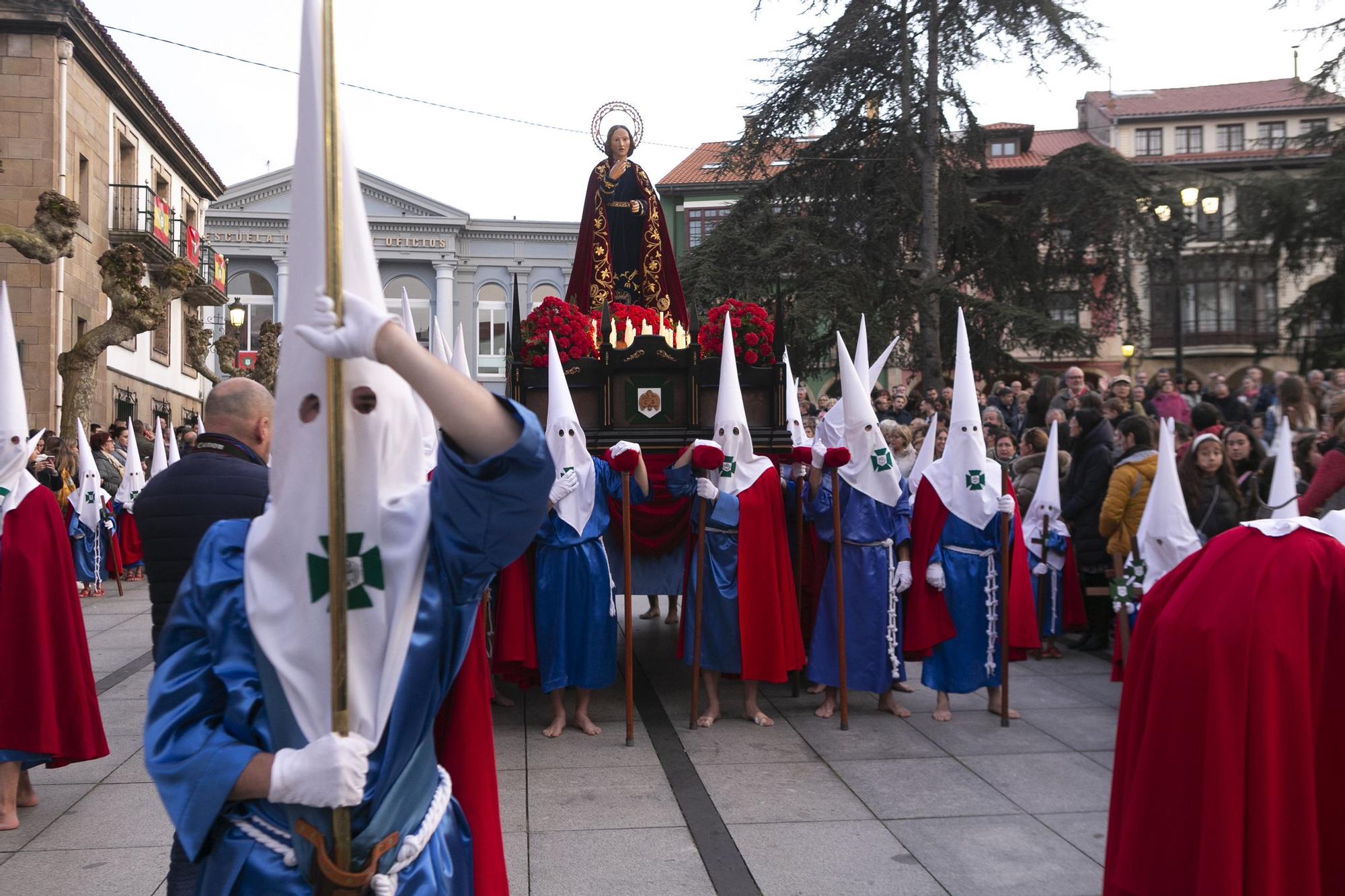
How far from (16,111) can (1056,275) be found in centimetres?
2087

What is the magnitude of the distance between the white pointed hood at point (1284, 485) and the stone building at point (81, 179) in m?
19.8

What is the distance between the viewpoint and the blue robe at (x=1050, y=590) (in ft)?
32.2

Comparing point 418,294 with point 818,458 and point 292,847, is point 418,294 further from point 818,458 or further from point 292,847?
point 292,847

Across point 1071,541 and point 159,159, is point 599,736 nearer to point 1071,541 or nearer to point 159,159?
point 1071,541

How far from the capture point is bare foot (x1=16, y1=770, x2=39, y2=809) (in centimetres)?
563

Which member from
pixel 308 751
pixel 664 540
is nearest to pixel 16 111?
pixel 664 540

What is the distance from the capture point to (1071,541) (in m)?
9.91

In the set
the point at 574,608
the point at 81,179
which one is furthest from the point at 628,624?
the point at 81,179

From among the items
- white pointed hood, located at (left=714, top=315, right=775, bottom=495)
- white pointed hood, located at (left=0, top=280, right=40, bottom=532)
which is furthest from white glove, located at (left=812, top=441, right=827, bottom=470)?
white pointed hood, located at (left=0, top=280, right=40, bottom=532)

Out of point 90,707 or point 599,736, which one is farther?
point 599,736

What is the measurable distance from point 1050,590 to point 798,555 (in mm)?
2906

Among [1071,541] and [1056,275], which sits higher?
[1056,275]

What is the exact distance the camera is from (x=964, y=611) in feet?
24.8

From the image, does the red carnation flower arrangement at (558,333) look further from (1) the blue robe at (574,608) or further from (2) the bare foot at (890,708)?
(2) the bare foot at (890,708)
